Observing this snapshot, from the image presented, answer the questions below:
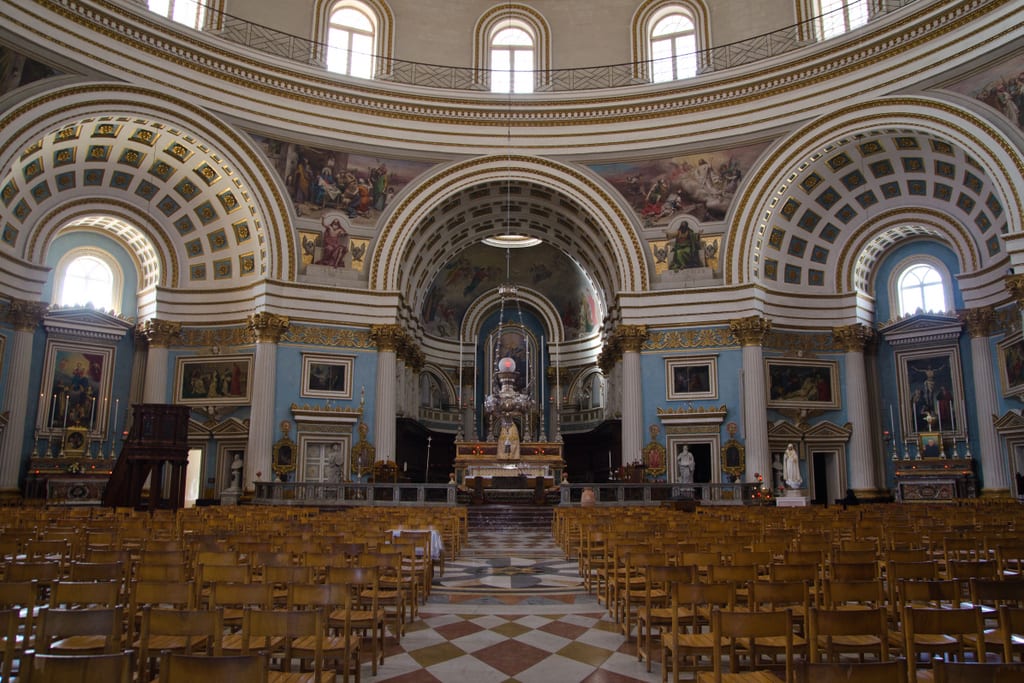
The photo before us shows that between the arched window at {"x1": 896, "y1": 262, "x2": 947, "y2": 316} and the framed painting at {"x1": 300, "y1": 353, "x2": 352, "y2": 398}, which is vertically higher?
the arched window at {"x1": 896, "y1": 262, "x2": 947, "y2": 316}

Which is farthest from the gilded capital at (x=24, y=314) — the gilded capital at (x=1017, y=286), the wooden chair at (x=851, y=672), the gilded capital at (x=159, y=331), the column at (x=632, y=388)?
the gilded capital at (x=1017, y=286)

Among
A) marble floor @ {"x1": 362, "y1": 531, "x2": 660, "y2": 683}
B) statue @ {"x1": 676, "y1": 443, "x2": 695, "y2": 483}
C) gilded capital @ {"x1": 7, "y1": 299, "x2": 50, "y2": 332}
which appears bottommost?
marble floor @ {"x1": 362, "y1": 531, "x2": 660, "y2": 683}

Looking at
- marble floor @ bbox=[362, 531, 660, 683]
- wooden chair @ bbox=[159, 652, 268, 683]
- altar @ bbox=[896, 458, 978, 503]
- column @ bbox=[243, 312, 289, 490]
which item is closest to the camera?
wooden chair @ bbox=[159, 652, 268, 683]

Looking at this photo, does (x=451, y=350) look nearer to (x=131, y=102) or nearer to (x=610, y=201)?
(x=610, y=201)

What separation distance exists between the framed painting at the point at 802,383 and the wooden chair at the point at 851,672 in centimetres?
2712

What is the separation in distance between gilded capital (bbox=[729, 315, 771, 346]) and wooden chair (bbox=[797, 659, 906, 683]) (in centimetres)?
2653

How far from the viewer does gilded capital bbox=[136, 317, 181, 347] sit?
96.9ft

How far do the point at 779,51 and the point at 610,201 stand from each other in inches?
330

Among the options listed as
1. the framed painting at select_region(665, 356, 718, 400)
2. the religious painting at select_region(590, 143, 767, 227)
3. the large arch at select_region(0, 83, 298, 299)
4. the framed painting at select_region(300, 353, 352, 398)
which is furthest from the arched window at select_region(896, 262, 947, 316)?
the large arch at select_region(0, 83, 298, 299)

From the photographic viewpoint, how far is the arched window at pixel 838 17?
28141 mm

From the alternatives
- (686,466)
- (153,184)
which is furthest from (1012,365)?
(153,184)

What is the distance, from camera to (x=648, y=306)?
101ft

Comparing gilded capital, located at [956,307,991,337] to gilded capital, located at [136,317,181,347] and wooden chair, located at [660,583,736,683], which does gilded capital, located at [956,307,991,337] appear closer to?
wooden chair, located at [660,583,736,683]

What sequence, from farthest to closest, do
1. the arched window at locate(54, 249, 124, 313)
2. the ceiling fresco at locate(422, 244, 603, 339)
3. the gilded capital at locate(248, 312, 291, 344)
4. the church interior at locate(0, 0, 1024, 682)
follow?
the ceiling fresco at locate(422, 244, 603, 339), the arched window at locate(54, 249, 124, 313), the gilded capital at locate(248, 312, 291, 344), the church interior at locate(0, 0, 1024, 682)
